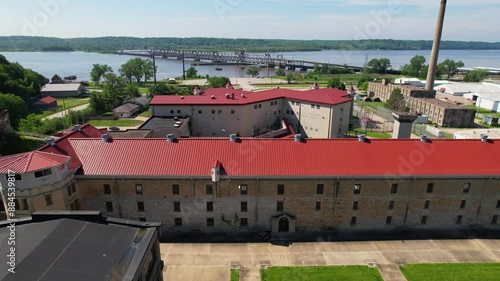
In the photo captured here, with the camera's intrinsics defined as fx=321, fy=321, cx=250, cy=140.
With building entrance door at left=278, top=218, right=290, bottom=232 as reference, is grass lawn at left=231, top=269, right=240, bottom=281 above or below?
below

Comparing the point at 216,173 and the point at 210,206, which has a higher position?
the point at 216,173

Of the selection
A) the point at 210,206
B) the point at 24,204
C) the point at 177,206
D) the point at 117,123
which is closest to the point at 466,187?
the point at 210,206

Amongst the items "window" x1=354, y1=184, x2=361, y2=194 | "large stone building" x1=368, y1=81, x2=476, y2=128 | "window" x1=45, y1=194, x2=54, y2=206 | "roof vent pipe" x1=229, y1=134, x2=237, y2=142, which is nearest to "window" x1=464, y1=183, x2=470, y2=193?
"window" x1=354, y1=184, x2=361, y2=194

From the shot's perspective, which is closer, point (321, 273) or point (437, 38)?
point (321, 273)

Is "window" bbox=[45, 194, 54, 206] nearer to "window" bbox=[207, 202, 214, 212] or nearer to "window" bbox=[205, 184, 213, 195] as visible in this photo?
"window" bbox=[205, 184, 213, 195]

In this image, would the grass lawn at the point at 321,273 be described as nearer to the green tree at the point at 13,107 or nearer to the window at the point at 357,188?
the window at the point at 357,188

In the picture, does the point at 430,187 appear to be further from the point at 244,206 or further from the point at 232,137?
the point at 232,137

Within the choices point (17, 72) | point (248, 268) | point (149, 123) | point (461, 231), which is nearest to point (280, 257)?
point (248, 268)
